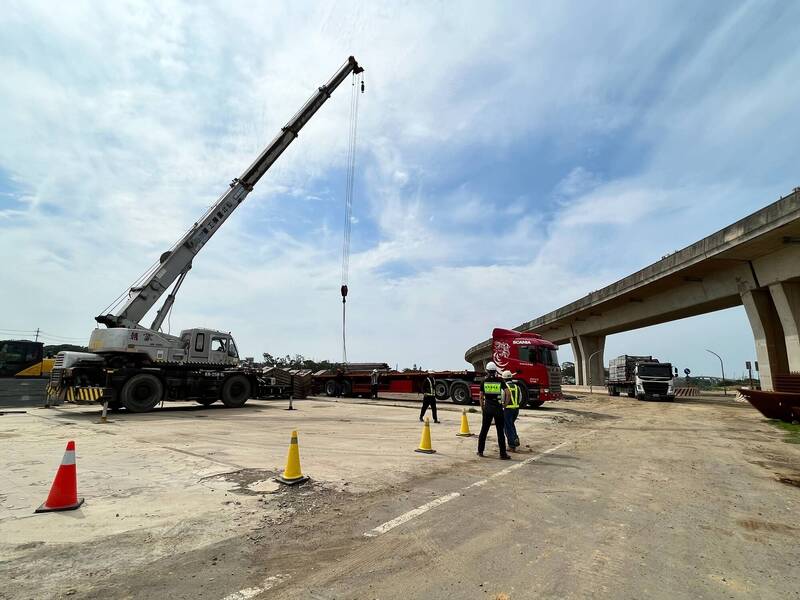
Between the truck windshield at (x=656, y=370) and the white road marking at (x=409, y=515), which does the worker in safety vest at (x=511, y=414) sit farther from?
the truck windshield at (x=656, y=370)

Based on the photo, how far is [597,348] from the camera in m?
50.2

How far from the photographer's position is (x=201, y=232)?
18.8 metres

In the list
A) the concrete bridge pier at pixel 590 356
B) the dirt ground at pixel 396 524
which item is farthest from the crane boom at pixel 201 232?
the concrete bridge pier at pixel 590 356

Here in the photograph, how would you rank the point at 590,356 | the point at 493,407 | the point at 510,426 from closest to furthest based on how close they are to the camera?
the point at 493,407 → the point at 510,426 → the point at 590,356

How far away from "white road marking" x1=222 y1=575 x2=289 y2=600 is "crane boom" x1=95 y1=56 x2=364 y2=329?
16.2 metres

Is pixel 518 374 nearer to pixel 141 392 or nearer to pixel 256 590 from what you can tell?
pixel 141 392

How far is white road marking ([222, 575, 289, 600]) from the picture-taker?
3.09m

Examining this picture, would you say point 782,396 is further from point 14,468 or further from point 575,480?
point 14,468

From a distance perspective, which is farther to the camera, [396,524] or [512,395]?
[512,395]

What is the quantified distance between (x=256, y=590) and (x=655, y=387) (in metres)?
34.1

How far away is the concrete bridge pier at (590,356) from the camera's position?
5003cm

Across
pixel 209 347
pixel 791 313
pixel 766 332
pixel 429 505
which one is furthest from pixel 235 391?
pixel 766 332

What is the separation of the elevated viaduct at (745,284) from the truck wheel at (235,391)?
24.5 meters

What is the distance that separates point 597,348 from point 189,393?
45.0 meters
